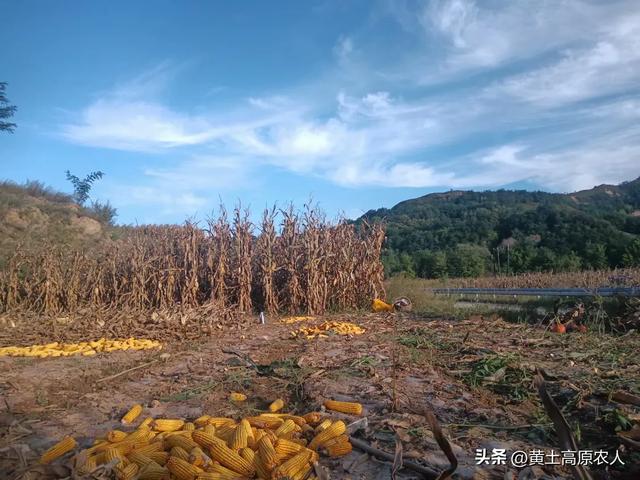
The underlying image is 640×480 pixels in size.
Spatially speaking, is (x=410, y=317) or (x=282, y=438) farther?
(x=410, y=317)

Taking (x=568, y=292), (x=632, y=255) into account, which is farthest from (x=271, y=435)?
(x=632, y=255)

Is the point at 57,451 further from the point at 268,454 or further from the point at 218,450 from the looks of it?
the point at 268,454

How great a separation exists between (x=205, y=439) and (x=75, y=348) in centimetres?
585

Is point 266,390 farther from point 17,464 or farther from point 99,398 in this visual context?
point 17,464

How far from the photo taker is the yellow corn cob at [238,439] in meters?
3.28

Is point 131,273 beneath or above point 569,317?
above

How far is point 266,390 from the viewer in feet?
17.5

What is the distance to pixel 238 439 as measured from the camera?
3.31 metres

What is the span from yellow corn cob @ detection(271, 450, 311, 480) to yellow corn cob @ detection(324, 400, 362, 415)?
1086 millimetres

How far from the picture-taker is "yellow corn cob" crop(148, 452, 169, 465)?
3.18 meters

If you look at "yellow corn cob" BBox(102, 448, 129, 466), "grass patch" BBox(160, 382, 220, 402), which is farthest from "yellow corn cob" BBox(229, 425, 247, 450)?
"grass patch" BBox(160, 382, 220, 402)

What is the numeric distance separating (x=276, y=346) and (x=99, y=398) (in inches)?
133

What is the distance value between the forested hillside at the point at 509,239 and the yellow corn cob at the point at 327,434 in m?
12.0

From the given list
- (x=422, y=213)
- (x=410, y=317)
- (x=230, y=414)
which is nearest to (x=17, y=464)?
(x=230, y=414)
